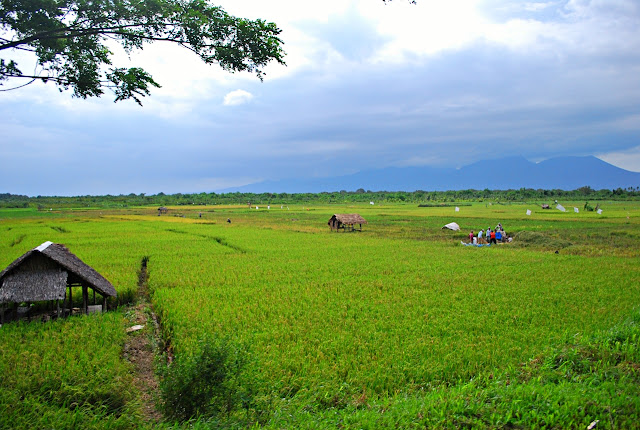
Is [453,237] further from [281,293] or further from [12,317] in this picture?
[12,317]

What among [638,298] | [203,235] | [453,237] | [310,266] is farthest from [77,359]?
[453,237]

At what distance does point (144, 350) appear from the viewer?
781 cm

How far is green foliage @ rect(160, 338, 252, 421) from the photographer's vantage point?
A: 490cm

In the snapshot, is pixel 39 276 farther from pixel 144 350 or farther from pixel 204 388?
pixel 204 388

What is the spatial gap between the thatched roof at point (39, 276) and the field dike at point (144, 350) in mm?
1415

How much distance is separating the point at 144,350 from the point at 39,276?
11.1ft

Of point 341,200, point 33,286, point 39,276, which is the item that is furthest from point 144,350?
point 341,200

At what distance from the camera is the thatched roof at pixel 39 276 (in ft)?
28.6

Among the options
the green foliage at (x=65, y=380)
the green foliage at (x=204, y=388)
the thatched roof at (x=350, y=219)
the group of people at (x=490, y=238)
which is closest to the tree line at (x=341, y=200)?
the thatched roof at (x=350, y=219)

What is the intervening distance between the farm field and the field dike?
246mm

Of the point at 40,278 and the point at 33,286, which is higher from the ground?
the point at 40,278

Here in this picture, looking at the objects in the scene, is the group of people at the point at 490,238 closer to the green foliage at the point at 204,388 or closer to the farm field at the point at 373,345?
the farm field at the point at 373,345

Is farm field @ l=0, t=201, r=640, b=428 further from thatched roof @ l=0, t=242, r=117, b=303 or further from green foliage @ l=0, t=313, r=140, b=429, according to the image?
thatched roof @ l=0, t=242, r=117, b=303

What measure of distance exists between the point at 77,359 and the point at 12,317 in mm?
3939
